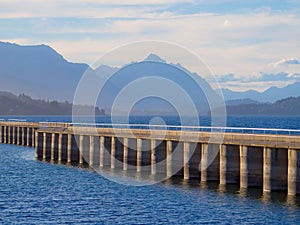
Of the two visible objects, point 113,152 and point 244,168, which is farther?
point 113,152

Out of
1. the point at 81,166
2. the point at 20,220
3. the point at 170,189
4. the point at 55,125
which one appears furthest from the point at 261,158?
the point at 55,125

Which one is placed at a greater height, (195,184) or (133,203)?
(195,184)

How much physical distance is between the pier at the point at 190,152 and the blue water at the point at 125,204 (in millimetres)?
2604

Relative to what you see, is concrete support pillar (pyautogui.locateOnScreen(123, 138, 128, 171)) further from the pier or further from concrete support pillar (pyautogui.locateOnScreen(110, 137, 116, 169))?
concrete support pillar (pyautogui.locateOnScreen(110, 137, 116, 169))

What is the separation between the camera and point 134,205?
63.1 m

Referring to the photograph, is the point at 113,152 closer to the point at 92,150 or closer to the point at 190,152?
the point at 92,150

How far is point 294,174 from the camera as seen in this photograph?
203 feet

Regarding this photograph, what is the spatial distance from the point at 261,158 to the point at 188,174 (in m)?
12.1

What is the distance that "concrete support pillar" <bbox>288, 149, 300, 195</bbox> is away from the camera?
61812 mm

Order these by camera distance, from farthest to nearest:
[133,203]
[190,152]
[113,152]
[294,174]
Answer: [113,152]
[190,152]
[133,203]
[294,174]

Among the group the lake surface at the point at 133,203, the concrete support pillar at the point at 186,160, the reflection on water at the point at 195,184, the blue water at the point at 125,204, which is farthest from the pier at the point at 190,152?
the blue water at the point at 125,204

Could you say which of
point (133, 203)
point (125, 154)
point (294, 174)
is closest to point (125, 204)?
point (133, 203)

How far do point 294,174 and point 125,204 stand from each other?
16.0 metres

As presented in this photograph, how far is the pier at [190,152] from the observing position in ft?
212
